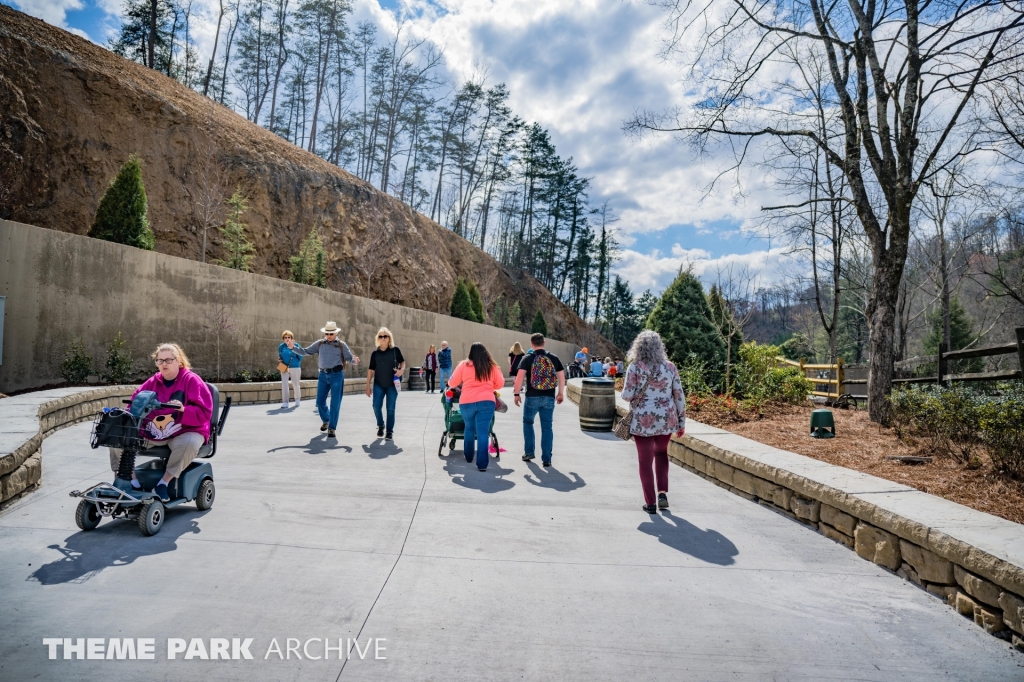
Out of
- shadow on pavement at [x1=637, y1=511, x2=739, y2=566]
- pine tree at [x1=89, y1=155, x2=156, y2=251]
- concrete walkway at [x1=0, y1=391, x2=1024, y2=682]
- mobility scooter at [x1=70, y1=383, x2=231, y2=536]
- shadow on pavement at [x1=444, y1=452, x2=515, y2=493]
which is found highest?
pine tree at [x1=89, y1=155, x2=156, y2=251]

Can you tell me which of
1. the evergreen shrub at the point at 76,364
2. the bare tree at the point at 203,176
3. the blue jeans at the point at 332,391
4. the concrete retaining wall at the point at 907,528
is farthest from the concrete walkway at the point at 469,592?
the bare tree at the point at 203,176

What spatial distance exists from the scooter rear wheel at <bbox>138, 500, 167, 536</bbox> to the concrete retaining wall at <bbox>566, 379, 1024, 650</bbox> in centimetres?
543

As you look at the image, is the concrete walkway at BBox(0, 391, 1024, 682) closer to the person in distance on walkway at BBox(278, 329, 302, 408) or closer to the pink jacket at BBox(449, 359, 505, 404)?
the pink jacket at BBox(449, 359, 505, 404)

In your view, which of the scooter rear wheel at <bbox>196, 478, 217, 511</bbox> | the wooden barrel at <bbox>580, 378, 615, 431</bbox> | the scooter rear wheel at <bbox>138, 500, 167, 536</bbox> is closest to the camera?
the scooter rear wheel at <bbox>138, 500, 167, 536</bbox>

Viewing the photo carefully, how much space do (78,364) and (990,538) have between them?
1393 centimetres

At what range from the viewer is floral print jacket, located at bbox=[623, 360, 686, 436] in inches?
222

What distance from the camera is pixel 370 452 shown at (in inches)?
322

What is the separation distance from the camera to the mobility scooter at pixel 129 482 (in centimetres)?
429

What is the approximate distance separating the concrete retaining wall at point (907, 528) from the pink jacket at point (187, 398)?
5.38 m

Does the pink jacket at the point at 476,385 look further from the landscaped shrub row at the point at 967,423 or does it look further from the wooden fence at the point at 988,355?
the wooden fence at the point at 988,355

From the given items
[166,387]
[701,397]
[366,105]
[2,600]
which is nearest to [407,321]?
[701,397]

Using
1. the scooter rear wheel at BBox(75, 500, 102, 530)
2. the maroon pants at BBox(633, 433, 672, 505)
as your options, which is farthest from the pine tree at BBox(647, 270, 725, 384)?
the scooter rear wheel at BBox(75, 500, 102, 530)

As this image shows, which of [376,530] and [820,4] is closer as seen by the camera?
[376,530]

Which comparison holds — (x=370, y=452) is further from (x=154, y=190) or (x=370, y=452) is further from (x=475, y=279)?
(x=475, y=279)
